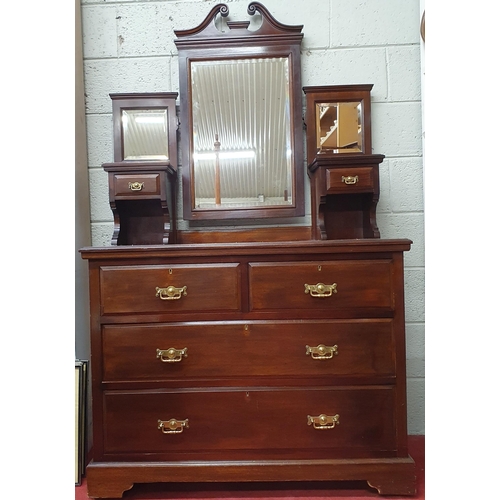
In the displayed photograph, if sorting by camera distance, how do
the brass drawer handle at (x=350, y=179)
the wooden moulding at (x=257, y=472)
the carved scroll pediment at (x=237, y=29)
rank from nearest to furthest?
the wooden moulding at (x=257, y=472) < the brass drawer handle at (x=350, y=179) < the carved scroll pediment at (x=237, y=29)

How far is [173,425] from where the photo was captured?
144 centimetres

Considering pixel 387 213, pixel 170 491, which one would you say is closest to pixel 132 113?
pixel 387 213

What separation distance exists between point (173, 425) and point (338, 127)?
1.48m

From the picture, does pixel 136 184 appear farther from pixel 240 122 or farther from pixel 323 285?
pixel 323 285

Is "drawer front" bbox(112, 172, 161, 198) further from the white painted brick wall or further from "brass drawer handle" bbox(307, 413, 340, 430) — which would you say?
"brass drawer handle" bbox(307, 413, 340, 430)

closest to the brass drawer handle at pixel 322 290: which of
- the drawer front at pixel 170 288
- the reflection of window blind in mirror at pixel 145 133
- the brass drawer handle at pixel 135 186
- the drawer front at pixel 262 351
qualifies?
the drawer front at pixel 262 351

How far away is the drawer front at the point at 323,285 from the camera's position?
4.69 feet

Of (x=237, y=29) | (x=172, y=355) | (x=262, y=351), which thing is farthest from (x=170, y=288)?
(x=237, y=29)

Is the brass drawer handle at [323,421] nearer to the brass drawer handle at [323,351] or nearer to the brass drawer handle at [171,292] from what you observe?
the brass drawer handle at [323,351]

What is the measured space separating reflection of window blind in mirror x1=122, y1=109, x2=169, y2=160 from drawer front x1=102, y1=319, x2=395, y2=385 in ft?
2.88
